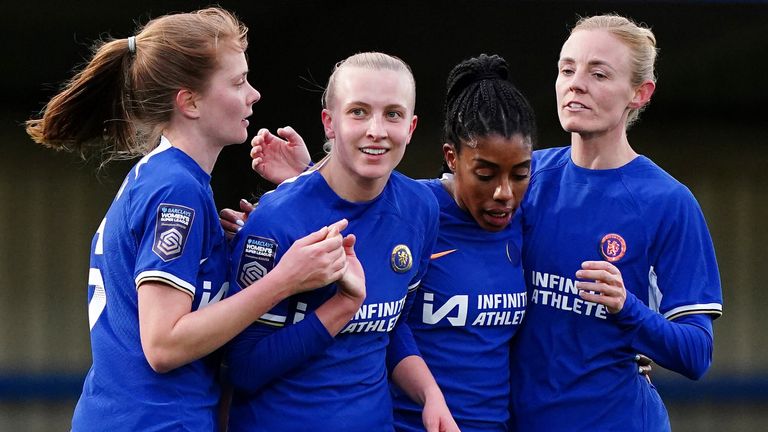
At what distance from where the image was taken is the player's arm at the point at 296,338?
98.0 inches

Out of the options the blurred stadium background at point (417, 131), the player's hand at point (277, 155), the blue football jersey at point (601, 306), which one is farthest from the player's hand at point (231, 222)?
the blurred stadium background at point (417, 131)

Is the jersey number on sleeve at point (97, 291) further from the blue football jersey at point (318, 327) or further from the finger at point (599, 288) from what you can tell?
the finger at point (599, 288)

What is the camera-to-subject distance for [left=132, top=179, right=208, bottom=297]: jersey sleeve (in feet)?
7.81

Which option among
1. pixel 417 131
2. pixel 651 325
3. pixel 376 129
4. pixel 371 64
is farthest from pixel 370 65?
pixel 417 131

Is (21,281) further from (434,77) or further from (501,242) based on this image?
(501,242)

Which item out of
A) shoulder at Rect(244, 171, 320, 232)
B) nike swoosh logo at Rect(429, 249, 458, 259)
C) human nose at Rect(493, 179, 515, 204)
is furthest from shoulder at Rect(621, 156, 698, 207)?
shoulder at Rect(244, 171, 320, 232)

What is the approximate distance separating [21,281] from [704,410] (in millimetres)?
3410

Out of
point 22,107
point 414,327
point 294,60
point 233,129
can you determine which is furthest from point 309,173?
point 22,107

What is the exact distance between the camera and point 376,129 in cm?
258

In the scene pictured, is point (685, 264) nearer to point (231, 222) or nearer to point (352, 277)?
point (352, 277)

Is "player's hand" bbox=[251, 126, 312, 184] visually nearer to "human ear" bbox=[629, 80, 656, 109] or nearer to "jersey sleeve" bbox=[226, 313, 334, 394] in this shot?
"jersey sleeve" bbox=[226, 313, 334, 394]

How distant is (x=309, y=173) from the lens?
269 cm

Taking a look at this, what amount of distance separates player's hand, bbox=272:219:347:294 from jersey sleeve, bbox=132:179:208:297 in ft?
0.58

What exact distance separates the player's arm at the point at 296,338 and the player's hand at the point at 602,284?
0.50 meters
